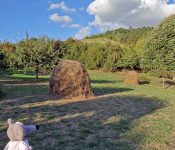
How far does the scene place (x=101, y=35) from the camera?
14750cm

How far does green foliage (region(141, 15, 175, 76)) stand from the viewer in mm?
41375

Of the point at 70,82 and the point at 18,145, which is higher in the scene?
the point at 70,82

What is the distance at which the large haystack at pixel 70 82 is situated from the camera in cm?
2205

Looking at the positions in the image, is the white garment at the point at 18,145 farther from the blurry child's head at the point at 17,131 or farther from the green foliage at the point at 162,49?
the green foliage at the point at 162,49

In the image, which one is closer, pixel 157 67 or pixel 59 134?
pixel 59 134

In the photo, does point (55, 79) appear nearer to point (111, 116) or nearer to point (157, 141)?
point (111, 116)

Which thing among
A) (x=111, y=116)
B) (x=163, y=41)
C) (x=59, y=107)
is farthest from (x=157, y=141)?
(x=163, y=41)

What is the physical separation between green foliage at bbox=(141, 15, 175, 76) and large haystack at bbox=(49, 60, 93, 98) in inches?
821

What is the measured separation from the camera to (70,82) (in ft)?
73.1

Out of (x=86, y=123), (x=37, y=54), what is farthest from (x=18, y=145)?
(x=37, y=54)

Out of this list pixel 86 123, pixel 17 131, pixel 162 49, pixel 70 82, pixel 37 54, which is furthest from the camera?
pixel 162 49

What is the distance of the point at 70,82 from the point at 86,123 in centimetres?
887

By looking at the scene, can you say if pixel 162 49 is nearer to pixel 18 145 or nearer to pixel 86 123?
pixel 86 123

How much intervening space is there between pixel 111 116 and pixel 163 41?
91.3 feet
